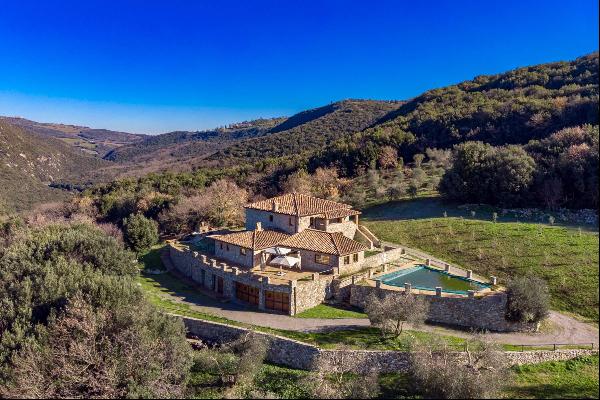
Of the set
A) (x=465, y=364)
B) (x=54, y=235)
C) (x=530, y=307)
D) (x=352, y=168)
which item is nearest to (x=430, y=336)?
(x=465, y=364)

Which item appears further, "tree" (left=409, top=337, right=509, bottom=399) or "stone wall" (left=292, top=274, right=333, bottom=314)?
"stone wall" (left=292, top=274, right=333, bottom=314)

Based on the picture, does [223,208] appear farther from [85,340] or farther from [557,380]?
[557,380]

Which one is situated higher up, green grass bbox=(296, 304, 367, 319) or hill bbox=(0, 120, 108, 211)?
hill bbox=(0, 120, 108, 211)

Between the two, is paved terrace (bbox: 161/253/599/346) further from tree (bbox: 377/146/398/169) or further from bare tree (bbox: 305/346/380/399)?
tree (bbox: 377/146/398/169)

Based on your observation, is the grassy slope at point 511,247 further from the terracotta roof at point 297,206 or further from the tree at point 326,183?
the tree at point 326,183

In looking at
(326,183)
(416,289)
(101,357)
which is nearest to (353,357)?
(416,289)

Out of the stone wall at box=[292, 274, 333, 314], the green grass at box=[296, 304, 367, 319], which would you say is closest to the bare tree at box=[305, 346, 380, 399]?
the green grass at box=[296, 304, 367, 319]
